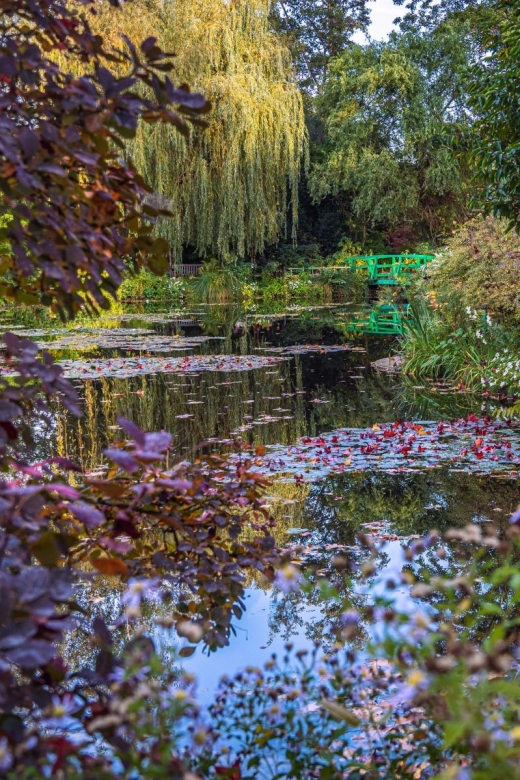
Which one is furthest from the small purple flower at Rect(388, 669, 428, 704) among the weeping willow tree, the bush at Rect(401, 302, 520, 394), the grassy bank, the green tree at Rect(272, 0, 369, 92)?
the green tree at Rect(272, 0, 369, 92)

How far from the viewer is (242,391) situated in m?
10.1

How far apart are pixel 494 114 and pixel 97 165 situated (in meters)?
4.23

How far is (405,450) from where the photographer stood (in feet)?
22.3

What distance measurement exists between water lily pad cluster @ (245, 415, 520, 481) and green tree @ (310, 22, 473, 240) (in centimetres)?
2268

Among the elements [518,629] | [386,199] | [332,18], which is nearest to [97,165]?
[518,629]

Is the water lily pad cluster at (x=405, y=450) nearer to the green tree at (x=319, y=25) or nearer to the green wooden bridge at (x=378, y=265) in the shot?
the green wooden bridge at (x=378, y=265)

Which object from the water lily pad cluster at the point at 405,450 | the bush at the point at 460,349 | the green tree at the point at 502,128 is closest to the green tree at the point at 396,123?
the bush at the point at 460,349

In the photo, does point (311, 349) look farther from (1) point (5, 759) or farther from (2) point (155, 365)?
(1) point (5, 759)

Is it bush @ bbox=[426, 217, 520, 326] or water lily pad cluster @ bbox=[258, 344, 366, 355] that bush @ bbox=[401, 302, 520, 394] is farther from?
water lily pad cluster @ bbox=[258, 344, 366, 355]

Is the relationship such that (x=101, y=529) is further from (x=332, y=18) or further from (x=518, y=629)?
(x=332, y=18)

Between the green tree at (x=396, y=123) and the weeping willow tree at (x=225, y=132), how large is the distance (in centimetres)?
628

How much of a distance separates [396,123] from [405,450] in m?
25.4

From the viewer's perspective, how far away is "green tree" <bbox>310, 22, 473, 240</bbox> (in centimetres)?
2894

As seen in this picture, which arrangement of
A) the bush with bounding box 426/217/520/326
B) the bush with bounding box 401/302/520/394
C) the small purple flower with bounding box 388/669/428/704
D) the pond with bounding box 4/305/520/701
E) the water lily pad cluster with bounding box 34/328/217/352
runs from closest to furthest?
the small purple flower with bounding box 388/669/428/704 → the pond with bounding box 4/305/520/701 → the bush with bounding box 401/302/520/394 → the bush with bounding box 426/217/520/326 → the water lily pad cluster with bounding box 34/328/217/352
